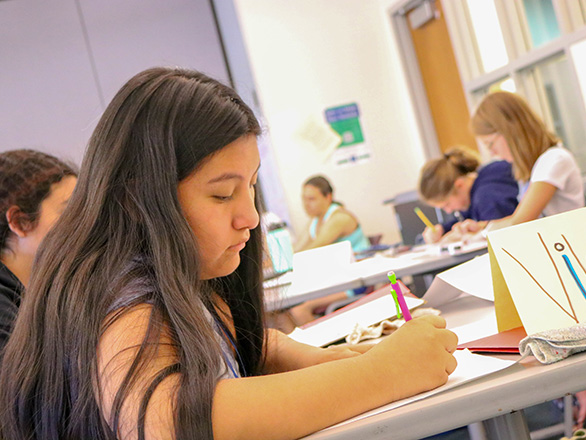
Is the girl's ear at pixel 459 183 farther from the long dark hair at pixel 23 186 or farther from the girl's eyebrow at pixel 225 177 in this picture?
the girl's eyebrow at pixel 225 177

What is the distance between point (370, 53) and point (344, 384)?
461 cm

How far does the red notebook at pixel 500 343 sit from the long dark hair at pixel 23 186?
2.86ft

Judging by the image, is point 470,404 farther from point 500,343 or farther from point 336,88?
point 336,88

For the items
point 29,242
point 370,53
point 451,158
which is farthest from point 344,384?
point 370,53

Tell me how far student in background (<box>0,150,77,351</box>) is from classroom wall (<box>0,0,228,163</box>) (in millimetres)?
3389

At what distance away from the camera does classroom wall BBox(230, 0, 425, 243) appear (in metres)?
4.77

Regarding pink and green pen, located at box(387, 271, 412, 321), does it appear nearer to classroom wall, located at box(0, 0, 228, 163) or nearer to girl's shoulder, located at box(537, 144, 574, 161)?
girl's shoulder, located at box(537, 144, 574, 161)

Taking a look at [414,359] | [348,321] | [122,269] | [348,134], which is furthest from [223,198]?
[348,134]

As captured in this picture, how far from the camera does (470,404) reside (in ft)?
2.08

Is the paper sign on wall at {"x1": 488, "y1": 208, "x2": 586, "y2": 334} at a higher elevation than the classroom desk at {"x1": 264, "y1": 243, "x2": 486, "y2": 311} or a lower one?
higher

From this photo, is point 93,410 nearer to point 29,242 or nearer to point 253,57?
point 29,242

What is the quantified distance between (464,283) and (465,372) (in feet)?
1.54

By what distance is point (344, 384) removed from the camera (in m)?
0.65

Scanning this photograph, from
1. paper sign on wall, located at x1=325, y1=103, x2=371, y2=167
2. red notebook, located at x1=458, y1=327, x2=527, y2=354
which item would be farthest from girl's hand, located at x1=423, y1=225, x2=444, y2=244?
red notebook, located at x1=458, y1=327, x2=527, y2=354
